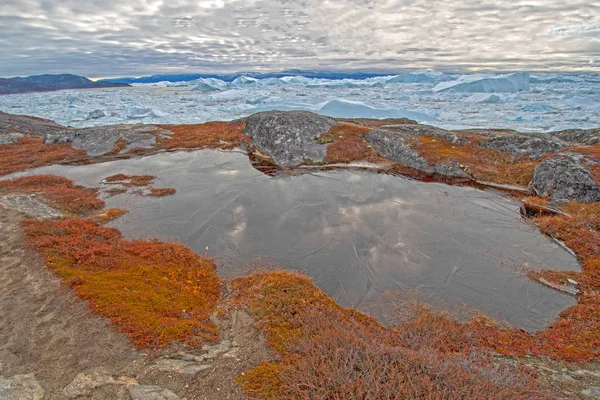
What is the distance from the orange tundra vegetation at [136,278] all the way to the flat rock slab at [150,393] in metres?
1.32

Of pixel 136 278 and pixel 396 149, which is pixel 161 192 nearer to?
pixel 136 278

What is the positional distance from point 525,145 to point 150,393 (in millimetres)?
33633

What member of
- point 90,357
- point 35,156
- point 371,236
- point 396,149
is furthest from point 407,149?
point 35,156

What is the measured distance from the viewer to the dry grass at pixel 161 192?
808 inches

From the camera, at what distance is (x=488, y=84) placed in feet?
455

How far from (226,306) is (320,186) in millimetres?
13870

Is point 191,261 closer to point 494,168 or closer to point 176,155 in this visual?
point 176,155

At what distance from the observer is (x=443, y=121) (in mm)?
82438

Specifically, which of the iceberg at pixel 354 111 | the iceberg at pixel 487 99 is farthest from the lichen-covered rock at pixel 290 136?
the iceberg at pixel 487 99

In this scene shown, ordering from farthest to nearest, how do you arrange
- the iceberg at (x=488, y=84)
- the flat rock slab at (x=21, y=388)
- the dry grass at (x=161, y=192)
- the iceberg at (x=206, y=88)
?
the iceberg at (x=206, y=88) → the iceberg at (x=488, y=84) → the dry grass at (x=161, y=192) → the flat rock slab at (x=21, y=388)

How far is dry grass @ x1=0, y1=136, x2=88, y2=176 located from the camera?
27250mm

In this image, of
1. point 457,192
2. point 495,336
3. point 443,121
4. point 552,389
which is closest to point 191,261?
point 495,336

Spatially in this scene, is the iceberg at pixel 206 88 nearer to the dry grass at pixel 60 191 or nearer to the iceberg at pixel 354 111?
the iceberg at pixel 354 111

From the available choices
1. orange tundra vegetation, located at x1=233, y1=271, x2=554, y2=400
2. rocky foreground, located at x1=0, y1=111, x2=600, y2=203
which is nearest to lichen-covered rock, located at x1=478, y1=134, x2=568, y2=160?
rocky foreground, located at x1=0, y1=111, x2=600, y2=203
